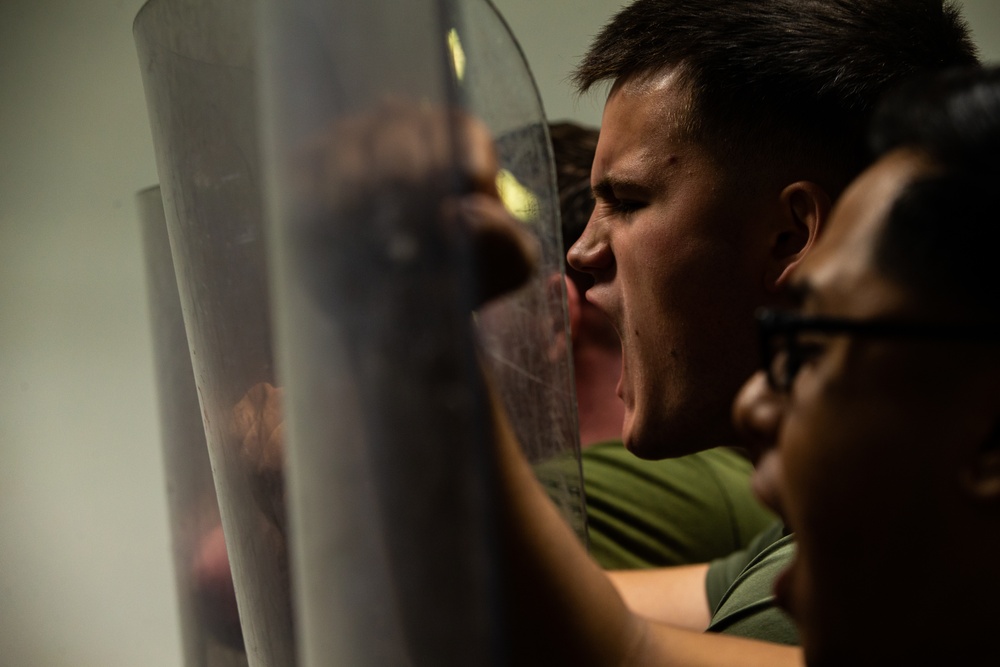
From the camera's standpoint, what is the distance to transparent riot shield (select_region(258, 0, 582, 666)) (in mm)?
392

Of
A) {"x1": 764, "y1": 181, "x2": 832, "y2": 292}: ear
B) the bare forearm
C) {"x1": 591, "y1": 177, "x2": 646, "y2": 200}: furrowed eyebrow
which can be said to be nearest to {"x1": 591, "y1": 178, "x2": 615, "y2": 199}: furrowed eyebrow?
{"x1": 591, "y1": 177, "x2": 646, "y2": 200}: furrowed eyebrow

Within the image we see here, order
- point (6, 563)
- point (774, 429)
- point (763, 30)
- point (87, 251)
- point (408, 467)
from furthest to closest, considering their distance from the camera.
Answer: point (87, 251) → point (6, 563) → point (763, 30) → point (774, 429) → point (408, 467)

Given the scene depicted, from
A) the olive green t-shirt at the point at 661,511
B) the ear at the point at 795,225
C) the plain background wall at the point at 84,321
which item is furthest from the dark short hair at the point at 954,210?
the plain background wall at the point at 84,321

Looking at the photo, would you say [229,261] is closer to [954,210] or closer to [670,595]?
[954,210]

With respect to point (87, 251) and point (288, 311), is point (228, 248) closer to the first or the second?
point (288, 311)

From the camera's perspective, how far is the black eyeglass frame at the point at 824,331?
0.44 metres

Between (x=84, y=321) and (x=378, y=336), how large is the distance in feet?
4.58

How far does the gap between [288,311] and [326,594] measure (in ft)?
0.37

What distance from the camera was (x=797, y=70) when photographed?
799mm

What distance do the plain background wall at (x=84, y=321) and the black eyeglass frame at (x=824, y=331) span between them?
113cm

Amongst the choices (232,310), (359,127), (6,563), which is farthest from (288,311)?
(6,563)

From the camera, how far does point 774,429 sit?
0.50 m

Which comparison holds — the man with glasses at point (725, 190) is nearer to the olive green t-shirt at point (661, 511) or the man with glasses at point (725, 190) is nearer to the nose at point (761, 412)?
the nose at point (761, 412)

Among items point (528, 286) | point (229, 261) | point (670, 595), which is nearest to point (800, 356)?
point (528, 286)
